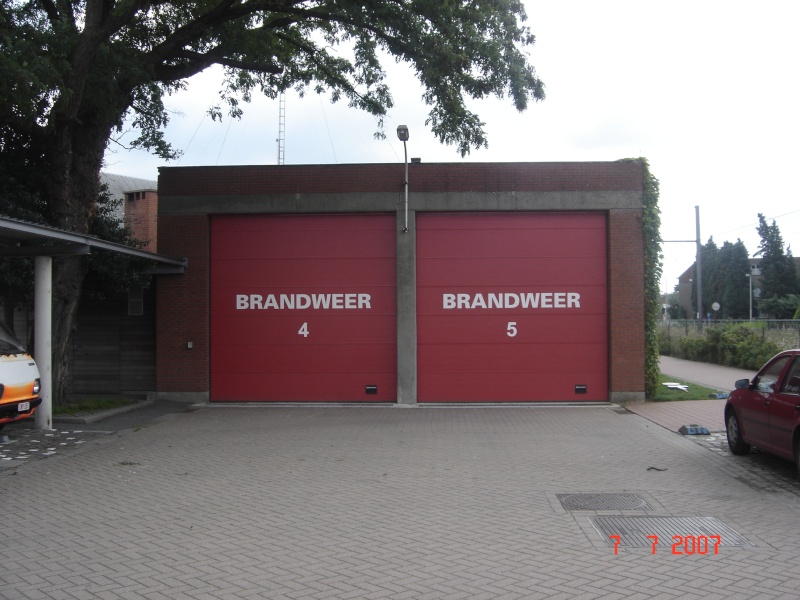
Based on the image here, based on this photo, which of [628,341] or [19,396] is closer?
[19,396]

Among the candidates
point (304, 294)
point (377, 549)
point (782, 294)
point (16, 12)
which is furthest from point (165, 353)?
point (782, 294)

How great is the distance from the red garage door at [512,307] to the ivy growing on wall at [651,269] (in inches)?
35.4

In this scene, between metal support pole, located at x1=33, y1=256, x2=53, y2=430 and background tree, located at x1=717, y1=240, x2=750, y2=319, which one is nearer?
metal support pole, located at x1=33, y1=256, x2=53, y2=430

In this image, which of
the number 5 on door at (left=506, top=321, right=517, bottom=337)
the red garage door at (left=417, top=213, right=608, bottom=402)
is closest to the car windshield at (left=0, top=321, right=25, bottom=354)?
the red garage door at (left=417, top=213, right=608, bottom=402)

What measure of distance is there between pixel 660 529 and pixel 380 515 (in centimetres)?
251

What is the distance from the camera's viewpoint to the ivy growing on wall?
1567 centimetres

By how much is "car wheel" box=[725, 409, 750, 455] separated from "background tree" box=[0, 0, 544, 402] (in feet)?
23.8

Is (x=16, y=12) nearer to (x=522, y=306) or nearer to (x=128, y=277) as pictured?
(x=128, y=277)

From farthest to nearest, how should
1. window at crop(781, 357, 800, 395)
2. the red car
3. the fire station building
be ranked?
the fire station building → window at crop(781, 357, 800, 395) → the red car

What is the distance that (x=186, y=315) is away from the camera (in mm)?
15953

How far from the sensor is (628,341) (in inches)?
613

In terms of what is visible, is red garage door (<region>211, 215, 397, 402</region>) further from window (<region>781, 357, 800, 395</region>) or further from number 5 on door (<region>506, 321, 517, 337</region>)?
window (<region>781, 357, 800, 395</region>)

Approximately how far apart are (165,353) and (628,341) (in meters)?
10.2
